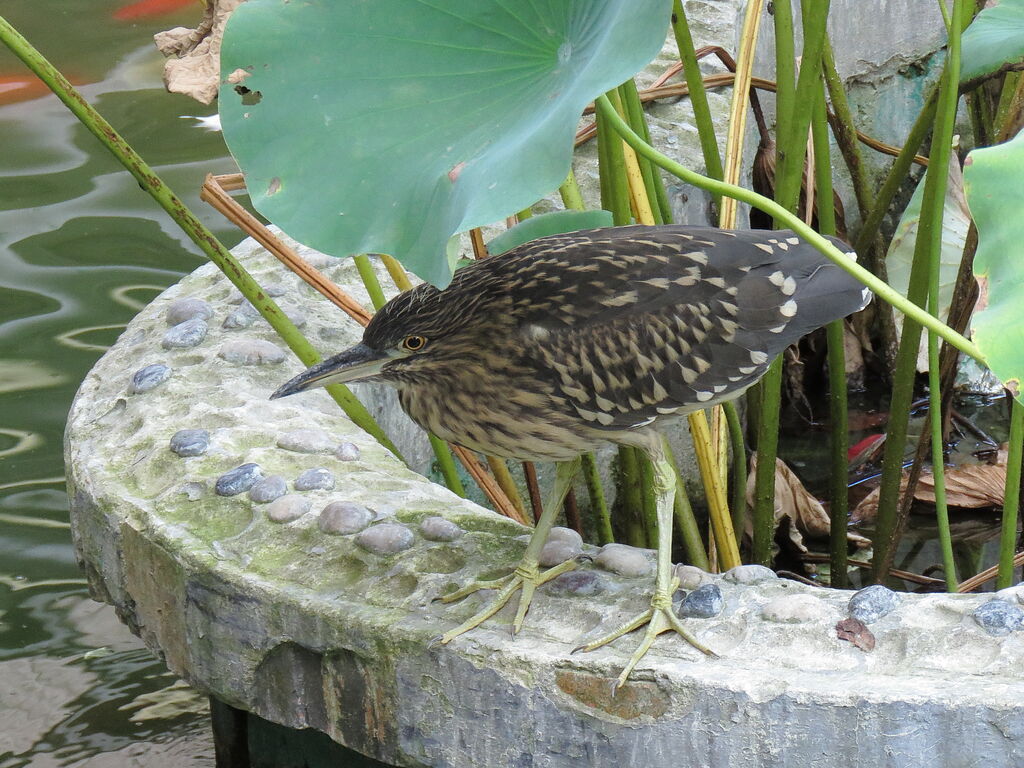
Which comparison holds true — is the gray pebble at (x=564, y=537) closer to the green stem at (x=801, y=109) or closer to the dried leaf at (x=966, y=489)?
the green stem at (x=801, y=109)

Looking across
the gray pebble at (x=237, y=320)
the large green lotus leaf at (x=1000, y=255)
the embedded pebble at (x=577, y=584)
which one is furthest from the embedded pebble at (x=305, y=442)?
the large green lotus leaf at (x=1000, y=255)

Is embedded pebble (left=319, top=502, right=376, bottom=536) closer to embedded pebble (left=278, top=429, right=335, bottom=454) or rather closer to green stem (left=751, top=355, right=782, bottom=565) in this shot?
embedded pebble (left=278, top=429, right=335, bottom=454)

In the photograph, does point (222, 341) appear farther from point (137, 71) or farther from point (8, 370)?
point (137, 71)

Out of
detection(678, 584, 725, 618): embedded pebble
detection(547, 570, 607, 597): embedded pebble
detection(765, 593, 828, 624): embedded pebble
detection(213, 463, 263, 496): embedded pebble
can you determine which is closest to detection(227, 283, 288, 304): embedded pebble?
detection(213, 463, 263, 496): embedded pebble

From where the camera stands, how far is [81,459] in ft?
7.64

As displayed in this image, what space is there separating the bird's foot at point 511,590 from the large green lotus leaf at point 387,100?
55 centimetres

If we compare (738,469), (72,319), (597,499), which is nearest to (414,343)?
(597,499)

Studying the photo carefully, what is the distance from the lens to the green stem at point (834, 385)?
2.45 metres

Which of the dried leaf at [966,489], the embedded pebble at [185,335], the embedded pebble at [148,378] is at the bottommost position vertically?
the dried leaf at [966,489]

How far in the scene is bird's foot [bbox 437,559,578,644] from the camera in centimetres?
188

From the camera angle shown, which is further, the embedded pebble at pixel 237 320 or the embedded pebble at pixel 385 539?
the embedded pebble at pixel 237 320

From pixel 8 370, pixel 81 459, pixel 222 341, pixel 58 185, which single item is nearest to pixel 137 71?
pixel 58 185

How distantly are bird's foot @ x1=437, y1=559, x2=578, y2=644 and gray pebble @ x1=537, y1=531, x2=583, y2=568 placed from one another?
0.04m

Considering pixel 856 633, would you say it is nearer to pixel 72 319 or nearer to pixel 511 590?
pixel 511 590
